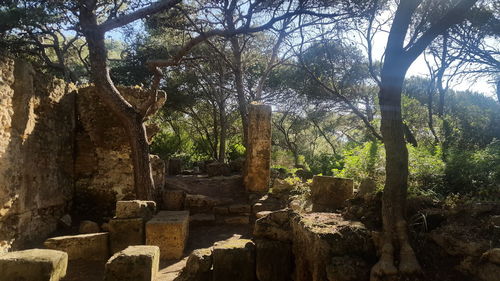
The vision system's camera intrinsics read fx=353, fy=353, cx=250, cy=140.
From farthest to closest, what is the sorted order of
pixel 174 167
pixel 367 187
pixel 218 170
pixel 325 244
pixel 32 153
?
pixel 174 167 → pixel 218 170 → pixel 32 153 → pixel 367 187 → pixel 325 244

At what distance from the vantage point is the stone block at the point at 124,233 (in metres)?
6.07

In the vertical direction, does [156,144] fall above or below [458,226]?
above

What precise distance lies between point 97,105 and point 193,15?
217 inches

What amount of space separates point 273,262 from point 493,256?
2221 mm

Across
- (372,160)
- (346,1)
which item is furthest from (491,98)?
(372,160)

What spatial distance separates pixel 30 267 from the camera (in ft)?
10.7

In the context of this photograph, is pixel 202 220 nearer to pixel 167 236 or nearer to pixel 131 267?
pixel 167 236

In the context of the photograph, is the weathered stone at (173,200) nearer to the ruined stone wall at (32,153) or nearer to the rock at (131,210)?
the ruined stone wall at (32,153)

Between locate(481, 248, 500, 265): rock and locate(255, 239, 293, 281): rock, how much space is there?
2.04 meters

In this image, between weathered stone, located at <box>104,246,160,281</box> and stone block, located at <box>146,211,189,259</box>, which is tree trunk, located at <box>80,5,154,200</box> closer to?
stone block, located at <box>146,211,189,259</box>

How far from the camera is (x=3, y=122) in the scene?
5.84 metres

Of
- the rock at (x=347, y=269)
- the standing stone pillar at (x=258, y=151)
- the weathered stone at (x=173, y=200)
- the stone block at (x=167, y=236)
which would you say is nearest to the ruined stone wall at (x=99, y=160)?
the weathered stone at (x=173, y=200)

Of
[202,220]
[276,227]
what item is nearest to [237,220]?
[202,220]

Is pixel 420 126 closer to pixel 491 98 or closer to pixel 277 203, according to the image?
pixel 491 98
